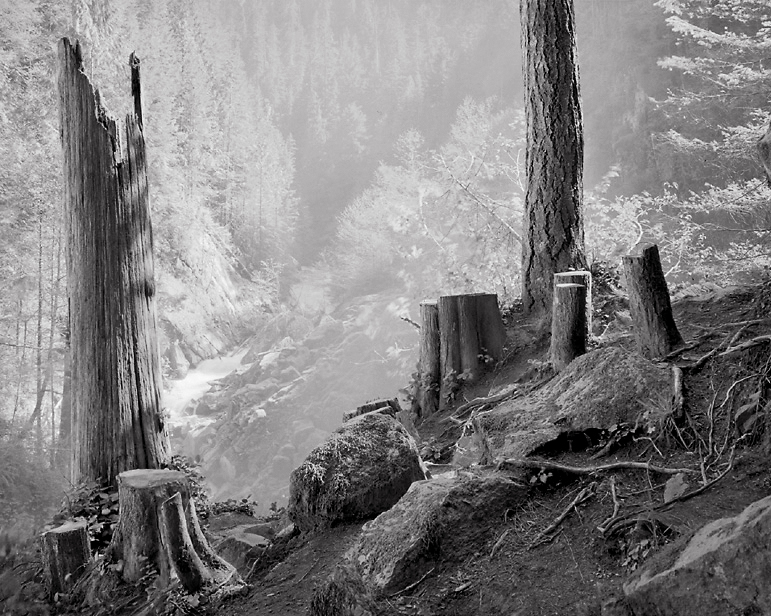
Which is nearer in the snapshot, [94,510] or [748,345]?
[748,345]

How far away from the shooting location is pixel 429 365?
4352 millimetres

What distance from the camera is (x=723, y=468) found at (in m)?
1.57

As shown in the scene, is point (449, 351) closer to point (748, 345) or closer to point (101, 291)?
point (101, 291)

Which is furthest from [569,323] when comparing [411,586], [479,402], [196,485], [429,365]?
[196,485]

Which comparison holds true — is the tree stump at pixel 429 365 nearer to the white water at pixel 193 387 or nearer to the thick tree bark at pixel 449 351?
the thick tree bark at pixel 449 351

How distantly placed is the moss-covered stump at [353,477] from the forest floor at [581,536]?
0.11 m

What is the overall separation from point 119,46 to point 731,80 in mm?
10244

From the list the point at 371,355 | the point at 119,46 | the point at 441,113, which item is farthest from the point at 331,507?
the point at 441,113

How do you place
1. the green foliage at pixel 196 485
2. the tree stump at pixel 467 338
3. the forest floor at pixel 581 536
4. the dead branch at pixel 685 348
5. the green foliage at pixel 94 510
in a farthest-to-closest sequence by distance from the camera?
the tree stump at pixel 467 338 → the green foliage at pixel 196 485 → the green foliage at pixel 94 510 → the dead branch at pixel 685 348 → the forest floor at pixel 581 536

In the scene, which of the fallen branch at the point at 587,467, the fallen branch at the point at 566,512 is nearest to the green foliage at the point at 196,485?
the fallen branch at the point at 587,467

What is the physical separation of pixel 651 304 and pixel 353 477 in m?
1.46

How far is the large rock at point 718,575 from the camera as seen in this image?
3.07 feet

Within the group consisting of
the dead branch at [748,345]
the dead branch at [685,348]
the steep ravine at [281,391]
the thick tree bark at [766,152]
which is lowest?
the steep ravine at [281,391]

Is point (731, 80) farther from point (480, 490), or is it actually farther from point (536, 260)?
point (480, 490)
